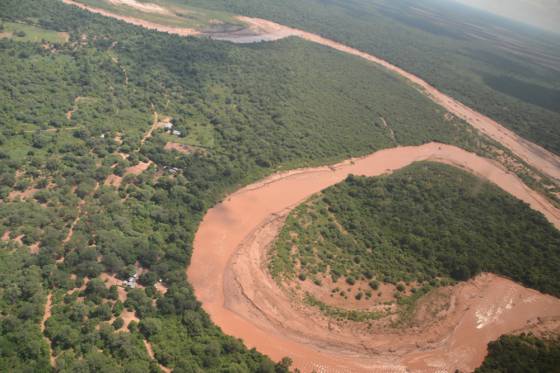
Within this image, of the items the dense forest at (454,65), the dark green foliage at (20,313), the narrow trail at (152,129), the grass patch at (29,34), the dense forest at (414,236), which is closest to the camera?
the dark green foliage at (20,313)

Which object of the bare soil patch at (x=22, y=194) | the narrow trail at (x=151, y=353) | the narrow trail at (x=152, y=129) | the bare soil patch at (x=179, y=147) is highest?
the narrow trail at (x=152, y=129)

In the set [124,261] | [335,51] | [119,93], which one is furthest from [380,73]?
[124,261]

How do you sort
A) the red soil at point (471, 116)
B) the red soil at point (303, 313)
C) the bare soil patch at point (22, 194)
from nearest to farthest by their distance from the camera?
1. the red soil at point (303, 313)
2. the bare soil patch at point (22, 194)
3. the red soil at point (471, 116)

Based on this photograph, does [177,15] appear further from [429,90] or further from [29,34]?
[429,90]

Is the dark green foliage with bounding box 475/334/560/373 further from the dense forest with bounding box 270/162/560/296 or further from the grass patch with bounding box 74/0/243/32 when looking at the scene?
the grass patch with bounding box 74/0/243/32

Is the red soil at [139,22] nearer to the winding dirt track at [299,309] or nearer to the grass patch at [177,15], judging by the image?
the grass patch at [177,15]

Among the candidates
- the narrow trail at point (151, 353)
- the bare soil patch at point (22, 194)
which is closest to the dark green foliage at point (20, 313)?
the narrow trail at point (151, 353)

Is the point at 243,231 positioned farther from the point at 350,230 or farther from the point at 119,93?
the point at 119,93
